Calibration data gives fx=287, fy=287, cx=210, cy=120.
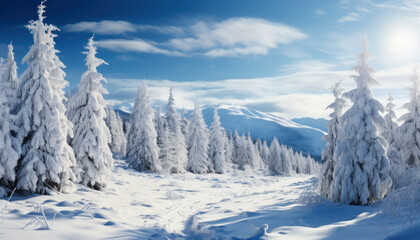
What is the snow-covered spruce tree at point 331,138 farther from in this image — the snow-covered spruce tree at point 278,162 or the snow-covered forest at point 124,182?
the snow-covered spruce tree at point 278,162

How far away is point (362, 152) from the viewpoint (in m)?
15.4

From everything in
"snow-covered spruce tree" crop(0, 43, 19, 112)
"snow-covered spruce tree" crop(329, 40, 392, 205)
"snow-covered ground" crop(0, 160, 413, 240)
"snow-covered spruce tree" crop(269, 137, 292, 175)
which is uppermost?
"snow-covered spruce tree" crop(0, 43, 19, 112)

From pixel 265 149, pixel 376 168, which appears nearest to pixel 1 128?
pixel 376 168

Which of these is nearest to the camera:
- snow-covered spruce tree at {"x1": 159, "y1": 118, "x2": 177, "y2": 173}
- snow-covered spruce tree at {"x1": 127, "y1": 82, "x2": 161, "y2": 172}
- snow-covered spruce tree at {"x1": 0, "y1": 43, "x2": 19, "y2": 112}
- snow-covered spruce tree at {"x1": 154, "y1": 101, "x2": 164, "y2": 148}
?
snow-covered spruce tree at {"x1": 0, "y1": 43, "x2": 19, "y2": 112}

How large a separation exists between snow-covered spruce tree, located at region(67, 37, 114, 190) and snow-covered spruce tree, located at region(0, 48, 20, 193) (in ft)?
15.4

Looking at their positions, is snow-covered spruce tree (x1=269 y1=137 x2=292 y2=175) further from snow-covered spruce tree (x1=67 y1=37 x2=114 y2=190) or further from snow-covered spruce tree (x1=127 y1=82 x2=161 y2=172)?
snow-covered spruce tree (x1=67 y1=37 x2=114 y2=190)

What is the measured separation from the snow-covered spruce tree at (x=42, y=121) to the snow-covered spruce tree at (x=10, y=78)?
33 cm

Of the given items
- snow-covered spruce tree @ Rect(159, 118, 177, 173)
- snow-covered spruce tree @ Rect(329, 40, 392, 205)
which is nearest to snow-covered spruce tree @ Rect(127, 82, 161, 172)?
snow-covered spruce tree @ Rect(159, 118, 177, 173)

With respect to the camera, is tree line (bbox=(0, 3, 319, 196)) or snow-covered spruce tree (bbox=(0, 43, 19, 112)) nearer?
tree line (bbox=(0, 3, 319, 196))

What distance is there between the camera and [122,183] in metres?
23.2

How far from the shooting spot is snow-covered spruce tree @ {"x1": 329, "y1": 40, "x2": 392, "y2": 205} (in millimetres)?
15195

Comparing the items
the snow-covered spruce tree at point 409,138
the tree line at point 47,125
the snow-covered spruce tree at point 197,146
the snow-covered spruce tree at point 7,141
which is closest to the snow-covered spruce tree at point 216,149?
the snow-covered spruce tree at point 197,146

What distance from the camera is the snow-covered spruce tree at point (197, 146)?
150 feet

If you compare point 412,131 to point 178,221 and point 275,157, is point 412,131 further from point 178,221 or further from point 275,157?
point 275,157
